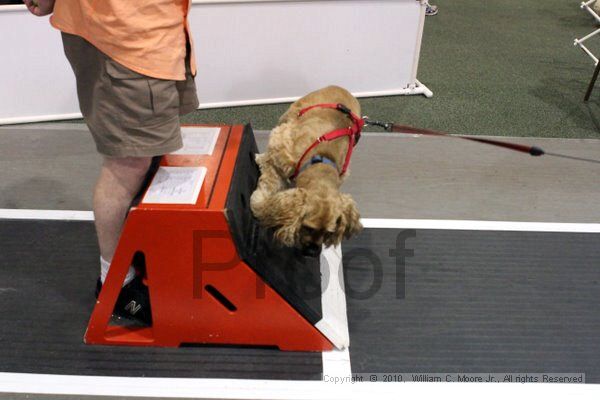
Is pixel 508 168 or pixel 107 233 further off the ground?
pixel 107 233

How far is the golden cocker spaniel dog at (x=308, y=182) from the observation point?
4.93 ft

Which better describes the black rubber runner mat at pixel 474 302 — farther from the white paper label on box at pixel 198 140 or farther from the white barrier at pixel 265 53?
the white barrier at pixel 265 53

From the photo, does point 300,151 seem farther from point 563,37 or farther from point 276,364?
point 563,37

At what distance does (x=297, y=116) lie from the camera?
83.0 inches

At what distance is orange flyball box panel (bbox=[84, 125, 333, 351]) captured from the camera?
139 centimetres

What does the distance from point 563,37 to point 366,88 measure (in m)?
2.57

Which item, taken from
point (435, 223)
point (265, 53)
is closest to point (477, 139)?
point (435, 223)

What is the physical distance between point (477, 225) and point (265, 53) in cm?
172

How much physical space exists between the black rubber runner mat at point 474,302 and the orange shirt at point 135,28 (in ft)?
3.53

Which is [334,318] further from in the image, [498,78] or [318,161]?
[498,78]

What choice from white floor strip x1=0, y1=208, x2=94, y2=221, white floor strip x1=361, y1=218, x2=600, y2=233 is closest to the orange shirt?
white floor strip x1=0, y1=208, x2=94, y2=221

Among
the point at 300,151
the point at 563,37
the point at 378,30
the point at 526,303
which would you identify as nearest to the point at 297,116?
the point at 300,151

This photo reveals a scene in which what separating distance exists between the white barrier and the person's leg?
5.61 ft

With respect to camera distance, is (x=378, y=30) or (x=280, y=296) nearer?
(x=280, y=296)
